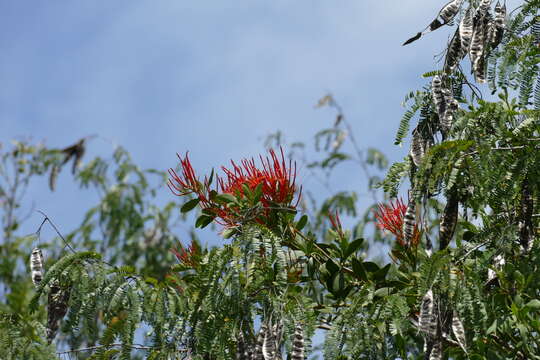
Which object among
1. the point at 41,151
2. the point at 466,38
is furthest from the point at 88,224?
the point at 466,38

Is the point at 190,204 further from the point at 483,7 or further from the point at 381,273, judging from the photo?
the point at 483,7

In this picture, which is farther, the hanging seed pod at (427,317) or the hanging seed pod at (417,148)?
the hanging seed pod at (417,148)

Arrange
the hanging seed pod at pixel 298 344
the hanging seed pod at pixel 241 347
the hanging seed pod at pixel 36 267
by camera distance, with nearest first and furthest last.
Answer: the hanging seed pod at pixel 298 344 → the hanging seed pod at pixel 241 347 → the hanging seed pod at pixel 36 267

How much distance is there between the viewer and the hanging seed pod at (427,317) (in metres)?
2.38

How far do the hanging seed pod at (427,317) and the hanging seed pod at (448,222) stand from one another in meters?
0.53

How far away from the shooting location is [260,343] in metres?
2.54

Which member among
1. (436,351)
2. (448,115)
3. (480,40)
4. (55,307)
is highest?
(480,40)

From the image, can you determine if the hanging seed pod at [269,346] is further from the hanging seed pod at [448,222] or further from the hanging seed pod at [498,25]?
the hanging seed pod at [498,25]

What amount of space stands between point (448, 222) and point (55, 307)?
4.61 ft

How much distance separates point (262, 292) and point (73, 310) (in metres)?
0.65

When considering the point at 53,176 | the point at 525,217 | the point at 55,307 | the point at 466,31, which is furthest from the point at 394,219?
the point at 53,176

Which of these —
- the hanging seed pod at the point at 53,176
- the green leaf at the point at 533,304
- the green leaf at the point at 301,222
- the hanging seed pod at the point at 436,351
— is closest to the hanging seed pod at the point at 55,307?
the green leaf at the point at 301,222

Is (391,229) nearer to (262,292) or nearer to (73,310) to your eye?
(262,292)

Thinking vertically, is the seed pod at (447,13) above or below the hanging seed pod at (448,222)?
above
